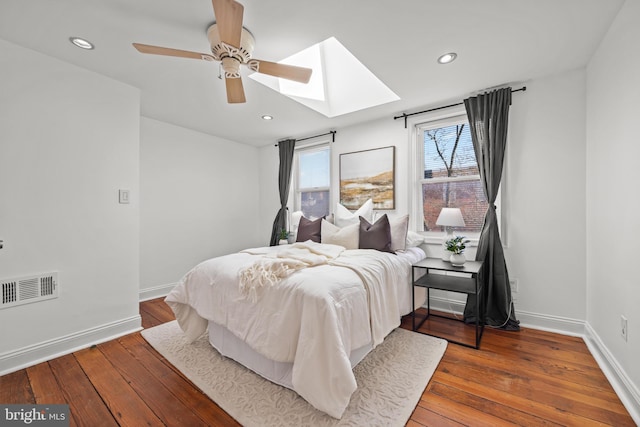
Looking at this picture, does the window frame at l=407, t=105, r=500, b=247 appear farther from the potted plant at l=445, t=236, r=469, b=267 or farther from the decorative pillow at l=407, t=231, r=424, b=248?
the potted plant at l=445, t=236, r=469, b=267

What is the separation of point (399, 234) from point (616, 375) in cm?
177

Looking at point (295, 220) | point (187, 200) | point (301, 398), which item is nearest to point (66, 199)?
point (187, 200)

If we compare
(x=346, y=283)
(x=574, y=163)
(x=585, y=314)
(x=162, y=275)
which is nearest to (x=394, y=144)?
(x=574, y=163)

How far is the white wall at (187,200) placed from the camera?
3.55 m

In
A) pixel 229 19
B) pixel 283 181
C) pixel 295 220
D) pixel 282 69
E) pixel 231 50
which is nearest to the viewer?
pixel 229 19

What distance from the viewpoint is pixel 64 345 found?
86.3 inches

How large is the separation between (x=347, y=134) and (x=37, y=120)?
3.20m

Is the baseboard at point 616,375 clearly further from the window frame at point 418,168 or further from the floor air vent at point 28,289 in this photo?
the floor air vent at point 28,289

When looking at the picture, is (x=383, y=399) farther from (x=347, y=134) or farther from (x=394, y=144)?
(x=347, y=134)

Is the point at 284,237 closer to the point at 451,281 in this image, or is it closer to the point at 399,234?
the point at 399,234

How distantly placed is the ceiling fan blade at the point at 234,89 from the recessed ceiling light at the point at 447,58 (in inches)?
65.1

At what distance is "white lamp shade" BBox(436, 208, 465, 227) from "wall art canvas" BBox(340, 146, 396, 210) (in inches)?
31.6

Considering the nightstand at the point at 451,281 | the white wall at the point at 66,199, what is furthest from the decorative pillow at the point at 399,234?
the white wall at the point at 66,199

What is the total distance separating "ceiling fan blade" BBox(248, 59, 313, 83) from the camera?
73.1 inches
